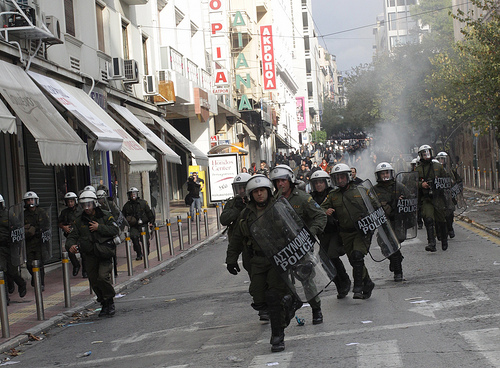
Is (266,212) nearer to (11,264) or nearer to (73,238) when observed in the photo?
(73,238)

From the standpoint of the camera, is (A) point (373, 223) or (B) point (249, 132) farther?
Answer: (B) point (249, 132)

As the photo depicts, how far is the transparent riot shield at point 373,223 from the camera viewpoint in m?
8.86

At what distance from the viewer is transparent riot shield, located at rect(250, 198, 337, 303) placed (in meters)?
6.44

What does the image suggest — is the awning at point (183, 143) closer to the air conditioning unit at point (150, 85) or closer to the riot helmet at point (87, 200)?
the air conditioning unit at point (150, 85)

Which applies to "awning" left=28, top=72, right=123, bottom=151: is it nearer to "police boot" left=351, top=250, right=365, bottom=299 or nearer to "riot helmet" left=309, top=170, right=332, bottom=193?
"riot helmet" left=309, top=170, right=332, bottom=193

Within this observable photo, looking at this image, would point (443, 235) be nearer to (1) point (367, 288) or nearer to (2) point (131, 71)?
(1) point (367, 288)

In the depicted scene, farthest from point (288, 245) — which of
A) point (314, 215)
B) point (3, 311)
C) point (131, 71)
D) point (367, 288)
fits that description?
point (131, 71)

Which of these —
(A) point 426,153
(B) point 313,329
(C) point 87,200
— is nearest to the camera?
(B) point 313,329

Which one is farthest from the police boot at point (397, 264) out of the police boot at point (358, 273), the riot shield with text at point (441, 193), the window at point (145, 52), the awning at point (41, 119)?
the window at point (145, 52)

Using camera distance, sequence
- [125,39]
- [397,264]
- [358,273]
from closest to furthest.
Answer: [358,273], [397,264], [125,39]

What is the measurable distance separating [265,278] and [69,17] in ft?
42.6

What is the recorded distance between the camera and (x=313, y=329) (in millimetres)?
7203

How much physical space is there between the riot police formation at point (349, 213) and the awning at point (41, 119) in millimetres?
4991

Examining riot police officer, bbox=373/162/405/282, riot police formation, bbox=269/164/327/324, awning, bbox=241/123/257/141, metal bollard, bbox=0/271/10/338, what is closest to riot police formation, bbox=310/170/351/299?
riot police formation, bbox=269/164/327/324
